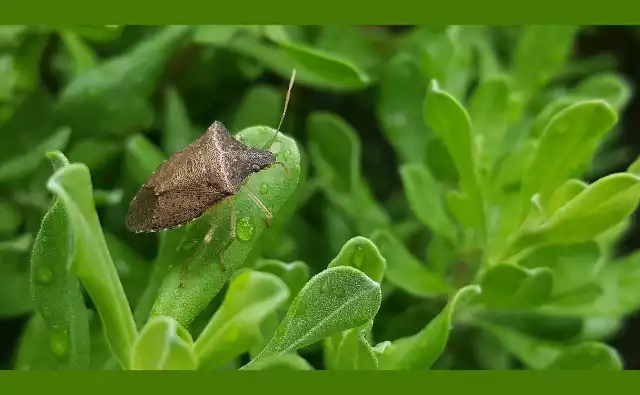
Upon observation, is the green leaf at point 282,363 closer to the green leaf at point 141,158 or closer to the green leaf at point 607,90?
the green leaf at point 141,158

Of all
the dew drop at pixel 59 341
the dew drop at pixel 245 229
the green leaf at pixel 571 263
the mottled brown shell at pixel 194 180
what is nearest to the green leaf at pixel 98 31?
the mottled brown shell at pixel 194 180

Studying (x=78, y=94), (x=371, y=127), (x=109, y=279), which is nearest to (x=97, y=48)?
(x=78, y=94)

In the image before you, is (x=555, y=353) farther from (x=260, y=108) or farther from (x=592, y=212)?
(x=260, y=108)

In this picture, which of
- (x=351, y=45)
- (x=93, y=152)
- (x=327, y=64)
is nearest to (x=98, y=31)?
(x=93, y=152)

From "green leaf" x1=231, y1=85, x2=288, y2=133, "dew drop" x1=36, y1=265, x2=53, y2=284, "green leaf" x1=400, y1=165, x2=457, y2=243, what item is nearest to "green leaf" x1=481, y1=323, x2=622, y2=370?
"green leaf" x1=400, y1=165, x2=457, y2=243

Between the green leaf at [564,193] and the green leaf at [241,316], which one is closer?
the green leaf at [241,316]

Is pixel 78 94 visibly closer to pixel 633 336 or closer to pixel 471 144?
pixel 471 144
